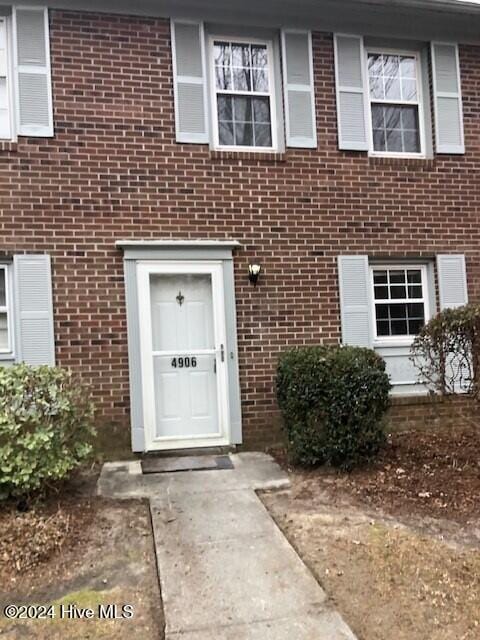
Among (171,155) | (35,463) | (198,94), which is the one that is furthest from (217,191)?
(35,463)

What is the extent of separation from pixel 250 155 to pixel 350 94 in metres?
1.59

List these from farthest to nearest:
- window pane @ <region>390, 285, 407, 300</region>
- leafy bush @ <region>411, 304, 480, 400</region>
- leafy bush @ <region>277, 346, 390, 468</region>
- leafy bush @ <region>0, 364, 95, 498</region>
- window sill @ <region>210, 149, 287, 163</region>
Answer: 1. window pane @ <region>390, 285, 407, 300</region>
2. window sill @ <region>210, 149, 287, 163</region>
3. leafy bush @ <region>277, 346, 390, 468</region>
4. leafy bush @ <region>411, 304, 480, 400</region>
5. leafy bush @ <region>0, 364, 95, 498</region>

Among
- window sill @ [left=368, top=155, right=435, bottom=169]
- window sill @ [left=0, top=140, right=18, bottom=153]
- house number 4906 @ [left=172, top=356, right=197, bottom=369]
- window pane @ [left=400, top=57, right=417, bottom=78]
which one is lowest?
house number 4906 @ [left=172, top=356, right=197, bottom=369]

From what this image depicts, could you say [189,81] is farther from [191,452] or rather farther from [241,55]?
[191,452]

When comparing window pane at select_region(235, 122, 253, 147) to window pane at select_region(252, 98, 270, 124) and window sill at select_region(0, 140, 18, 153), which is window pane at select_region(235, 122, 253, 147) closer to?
window pane at select_region(252, 98, 270, 124)

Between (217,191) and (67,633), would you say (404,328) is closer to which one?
(217,191)

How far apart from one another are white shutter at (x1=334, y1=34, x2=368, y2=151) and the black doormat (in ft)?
13.7

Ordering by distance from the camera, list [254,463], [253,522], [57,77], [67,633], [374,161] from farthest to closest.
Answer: [374,161] < [57,77] < [254,463] < [253,522] < [67,633]

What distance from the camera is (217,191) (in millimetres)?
7117

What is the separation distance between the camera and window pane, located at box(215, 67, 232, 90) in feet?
24.2

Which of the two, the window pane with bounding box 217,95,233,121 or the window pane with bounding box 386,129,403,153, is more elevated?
the window pane with bounding box 217,95,233,121

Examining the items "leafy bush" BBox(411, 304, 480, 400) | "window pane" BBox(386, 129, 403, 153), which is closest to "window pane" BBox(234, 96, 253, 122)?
"window pane" BBox(386, 129, 403, 153)

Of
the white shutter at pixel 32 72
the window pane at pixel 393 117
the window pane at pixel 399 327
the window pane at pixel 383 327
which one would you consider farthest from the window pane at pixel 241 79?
the window pane at pixel 399 327

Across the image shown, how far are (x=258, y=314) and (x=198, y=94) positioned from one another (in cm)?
277
